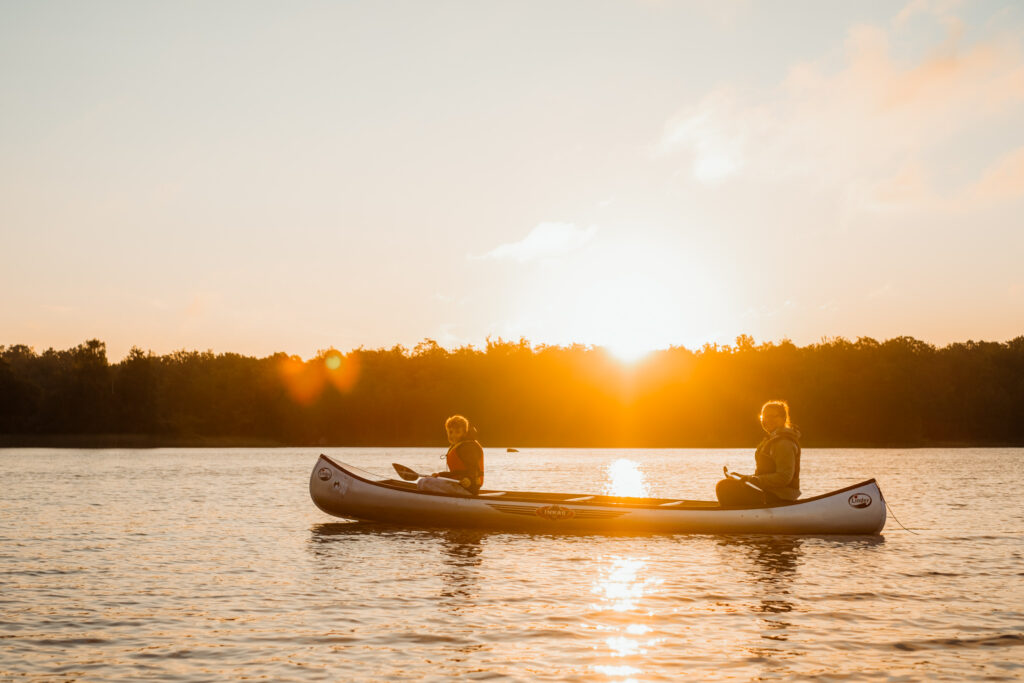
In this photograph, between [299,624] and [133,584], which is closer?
[299,624]

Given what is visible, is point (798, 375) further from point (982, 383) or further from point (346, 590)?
point (346, 590)

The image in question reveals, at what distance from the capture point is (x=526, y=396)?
11738 centimetres

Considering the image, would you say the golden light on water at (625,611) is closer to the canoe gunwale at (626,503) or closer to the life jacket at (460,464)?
the canoe gunwale at (626,503)

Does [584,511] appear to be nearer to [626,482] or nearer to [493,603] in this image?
[493,603]

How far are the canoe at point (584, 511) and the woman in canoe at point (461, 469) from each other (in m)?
0.20

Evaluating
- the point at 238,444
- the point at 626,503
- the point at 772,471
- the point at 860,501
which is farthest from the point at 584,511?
the point at 238,444

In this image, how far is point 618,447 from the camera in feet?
357

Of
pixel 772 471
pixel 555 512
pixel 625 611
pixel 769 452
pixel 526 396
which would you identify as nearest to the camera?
pixel 625 611

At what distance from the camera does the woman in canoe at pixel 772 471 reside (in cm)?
1803

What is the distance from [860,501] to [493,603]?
960 cm

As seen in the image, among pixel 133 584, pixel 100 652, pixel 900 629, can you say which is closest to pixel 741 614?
pixel 900 629

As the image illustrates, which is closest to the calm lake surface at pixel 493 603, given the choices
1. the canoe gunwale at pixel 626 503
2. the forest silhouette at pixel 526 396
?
the canoe gunwale at pixel 626 503

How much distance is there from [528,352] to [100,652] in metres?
123

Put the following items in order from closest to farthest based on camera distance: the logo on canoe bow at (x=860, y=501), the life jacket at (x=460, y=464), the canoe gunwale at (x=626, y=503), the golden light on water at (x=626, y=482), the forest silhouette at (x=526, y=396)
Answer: the canoe gunwale at (x=626, y=503)
the logo on canoe bow at (x=860, y=501)
the life jacket at (x=460, y=464)
the golden light on water at (x=626, y=482)
the forest silhouette at (x=526, y=396)
